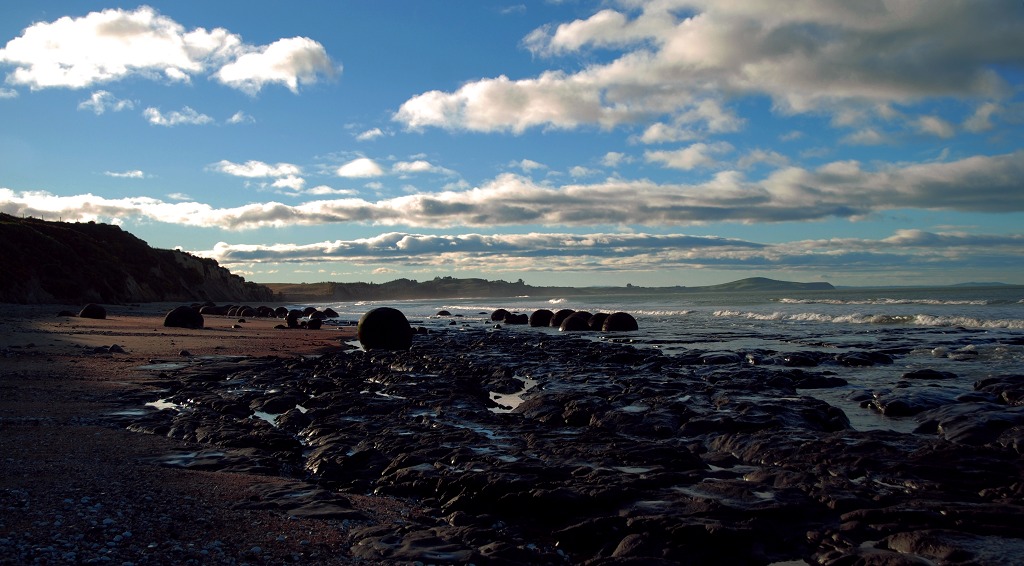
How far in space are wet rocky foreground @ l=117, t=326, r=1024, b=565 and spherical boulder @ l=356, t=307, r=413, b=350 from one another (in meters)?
8.89

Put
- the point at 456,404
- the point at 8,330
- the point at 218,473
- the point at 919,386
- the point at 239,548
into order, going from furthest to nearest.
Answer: the point at 8,330
the point at 919,386
the point at 456,404
the point at 218,473
the point at 239,548

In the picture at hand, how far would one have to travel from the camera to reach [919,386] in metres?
11.5

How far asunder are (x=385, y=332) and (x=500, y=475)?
16.2 m

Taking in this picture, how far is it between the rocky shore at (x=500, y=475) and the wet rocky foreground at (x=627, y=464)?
1.0 inches

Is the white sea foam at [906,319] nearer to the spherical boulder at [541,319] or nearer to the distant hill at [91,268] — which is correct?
the spherical boulder at [541,319]

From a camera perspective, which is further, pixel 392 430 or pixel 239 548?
pixel 392 430

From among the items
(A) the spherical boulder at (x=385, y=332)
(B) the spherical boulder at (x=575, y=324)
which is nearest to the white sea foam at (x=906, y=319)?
(B) the spherical boulder at (x=575, y=324)

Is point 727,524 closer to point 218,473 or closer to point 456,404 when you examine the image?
point 218,473

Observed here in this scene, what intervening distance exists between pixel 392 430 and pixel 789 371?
8.74 meters

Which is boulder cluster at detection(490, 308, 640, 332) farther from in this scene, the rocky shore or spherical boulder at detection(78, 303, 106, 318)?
spherical boulder at detection(78, 303, 106, 318)

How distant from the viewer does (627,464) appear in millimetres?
7059

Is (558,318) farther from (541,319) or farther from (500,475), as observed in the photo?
(500,475)

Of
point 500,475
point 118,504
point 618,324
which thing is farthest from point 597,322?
point 118,504

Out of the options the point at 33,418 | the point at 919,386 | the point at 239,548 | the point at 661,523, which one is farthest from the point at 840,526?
the point at 33,418
